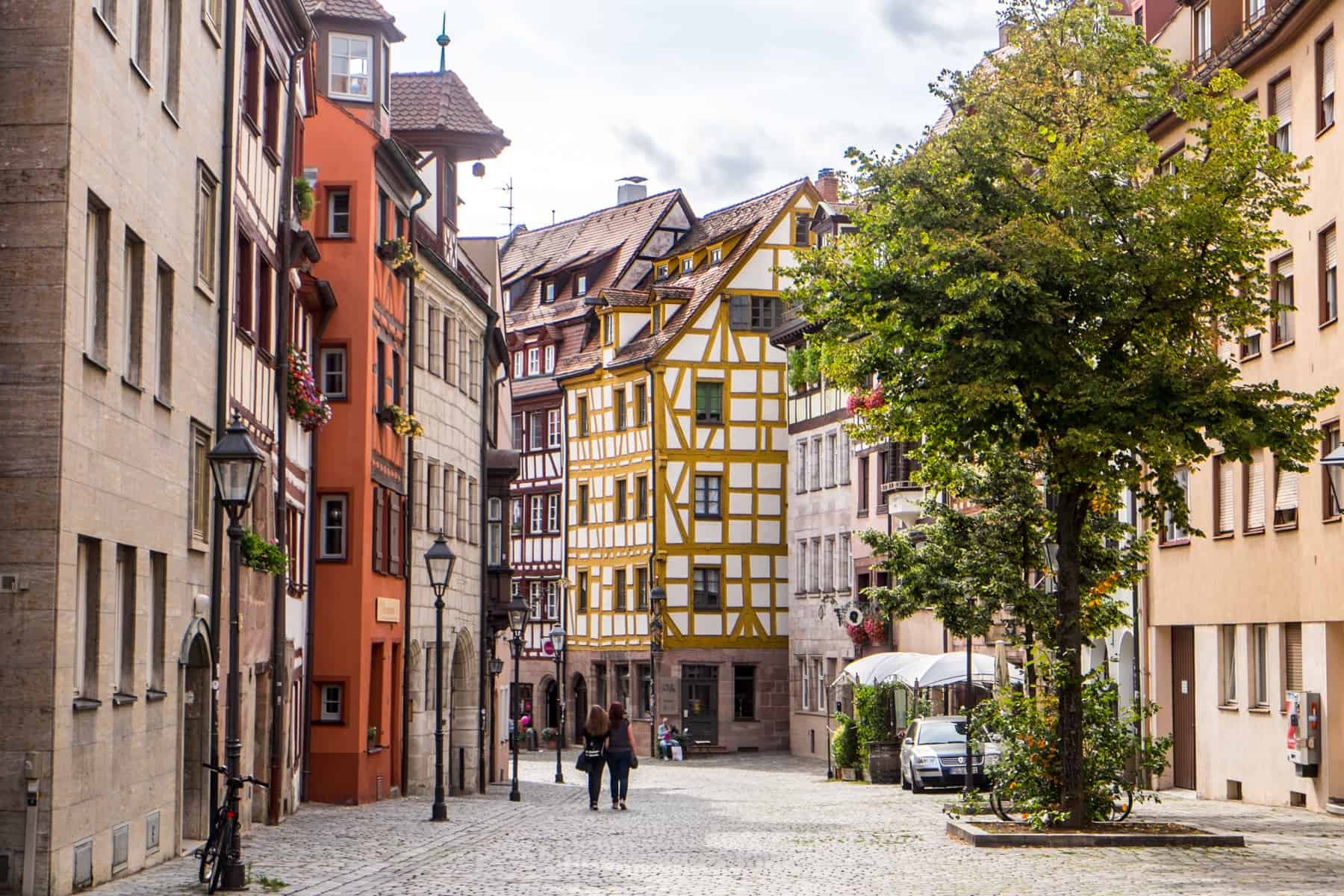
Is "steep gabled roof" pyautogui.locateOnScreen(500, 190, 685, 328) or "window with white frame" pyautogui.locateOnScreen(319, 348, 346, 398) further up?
"steep gabled roof" pyautogui.locateOnScreen(500, 190, 685, 328)

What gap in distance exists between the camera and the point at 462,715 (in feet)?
149

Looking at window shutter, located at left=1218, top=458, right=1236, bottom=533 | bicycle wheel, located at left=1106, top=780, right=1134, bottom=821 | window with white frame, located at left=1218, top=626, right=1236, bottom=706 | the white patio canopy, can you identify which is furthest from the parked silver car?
bicycle wheel, located at left=1106, top=780, right=1134, bottom=821

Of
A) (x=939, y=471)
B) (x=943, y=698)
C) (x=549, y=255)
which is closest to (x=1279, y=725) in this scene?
(x=939, y=471)

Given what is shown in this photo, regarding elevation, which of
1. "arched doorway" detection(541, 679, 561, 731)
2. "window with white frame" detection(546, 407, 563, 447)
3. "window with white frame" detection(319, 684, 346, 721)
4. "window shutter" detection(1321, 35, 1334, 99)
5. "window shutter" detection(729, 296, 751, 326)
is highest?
"window shutter" detection(729, 296, 751, 326)

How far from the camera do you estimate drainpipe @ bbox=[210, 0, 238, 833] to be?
75.2 feet

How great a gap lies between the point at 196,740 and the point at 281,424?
22.3 ft

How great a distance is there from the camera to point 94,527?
17125mm

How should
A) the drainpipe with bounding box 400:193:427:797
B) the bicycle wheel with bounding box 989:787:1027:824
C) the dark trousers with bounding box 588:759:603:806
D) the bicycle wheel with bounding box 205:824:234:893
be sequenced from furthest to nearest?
the drainpipe with bounding box 400:193:427:797, the dark trousers with bounding box 588:759:603:806, the bicycle wheel with bounding box 989:787:1027:824, the bicycle wheel with bounding box 205:824:234:893

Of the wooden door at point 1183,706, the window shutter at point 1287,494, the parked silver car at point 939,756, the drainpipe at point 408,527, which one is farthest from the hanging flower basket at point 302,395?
the wooden door at point 1183,706

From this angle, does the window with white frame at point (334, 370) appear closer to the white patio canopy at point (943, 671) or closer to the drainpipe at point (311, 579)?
the drainpipe at point (311, 579)

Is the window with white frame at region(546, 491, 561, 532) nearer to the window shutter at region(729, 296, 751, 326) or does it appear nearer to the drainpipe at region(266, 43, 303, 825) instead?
the window shutter at region(729, 296, 751, 326)

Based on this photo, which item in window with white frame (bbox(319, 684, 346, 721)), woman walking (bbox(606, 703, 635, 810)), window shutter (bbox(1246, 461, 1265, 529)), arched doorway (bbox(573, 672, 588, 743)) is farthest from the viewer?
arched doorway (bbox(573, 672, 588, 743))

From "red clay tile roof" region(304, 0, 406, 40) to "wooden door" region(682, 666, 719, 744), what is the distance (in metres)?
33.8

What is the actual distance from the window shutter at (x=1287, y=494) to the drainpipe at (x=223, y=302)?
623 inches
